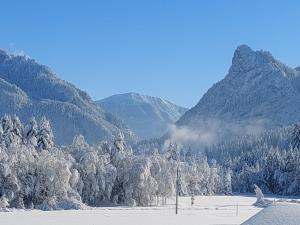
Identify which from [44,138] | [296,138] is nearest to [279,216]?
[44,138]

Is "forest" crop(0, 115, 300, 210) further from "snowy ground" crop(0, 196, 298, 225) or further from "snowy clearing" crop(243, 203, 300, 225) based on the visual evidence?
"snowy clearing" crop(243, 203, 300, 225)

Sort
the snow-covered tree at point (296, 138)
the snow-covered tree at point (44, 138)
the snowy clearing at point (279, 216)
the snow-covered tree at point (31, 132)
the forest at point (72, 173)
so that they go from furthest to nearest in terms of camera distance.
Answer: the snow-covered tree at point (296, 138)
the snow-covered tree at point (31, 132)
the snow-covered tree at point (44, 138)
the forest at point (72, 173)
the snowy clearing at point (279, 216)

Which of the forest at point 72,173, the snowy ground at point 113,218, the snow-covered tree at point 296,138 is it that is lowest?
the snowy ground at point 113,218

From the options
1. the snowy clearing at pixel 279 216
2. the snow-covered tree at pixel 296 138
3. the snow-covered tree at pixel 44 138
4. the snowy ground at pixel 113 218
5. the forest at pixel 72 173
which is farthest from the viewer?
the snow-covered tree at pixel 296 138

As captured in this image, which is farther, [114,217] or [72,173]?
[72,173]

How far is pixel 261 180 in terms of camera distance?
16250cm

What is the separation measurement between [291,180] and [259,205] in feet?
210

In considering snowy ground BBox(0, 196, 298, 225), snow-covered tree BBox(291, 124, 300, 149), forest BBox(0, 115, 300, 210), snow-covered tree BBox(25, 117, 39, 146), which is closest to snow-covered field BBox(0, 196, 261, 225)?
snowy ground BBox(0, 196, 298, 225)

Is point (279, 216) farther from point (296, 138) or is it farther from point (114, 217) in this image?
point (296, 138)

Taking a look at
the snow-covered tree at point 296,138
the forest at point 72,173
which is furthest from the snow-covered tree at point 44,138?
the snow-covered tree at point 296,138

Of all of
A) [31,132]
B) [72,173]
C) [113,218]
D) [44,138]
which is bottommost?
[113,218]

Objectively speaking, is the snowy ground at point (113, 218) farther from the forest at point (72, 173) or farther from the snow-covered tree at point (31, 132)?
the snow-covered tree at point (31, 132)

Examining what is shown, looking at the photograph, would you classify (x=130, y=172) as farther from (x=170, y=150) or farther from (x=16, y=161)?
(x=170, y=150)

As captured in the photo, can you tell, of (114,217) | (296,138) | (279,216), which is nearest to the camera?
(279,216)
